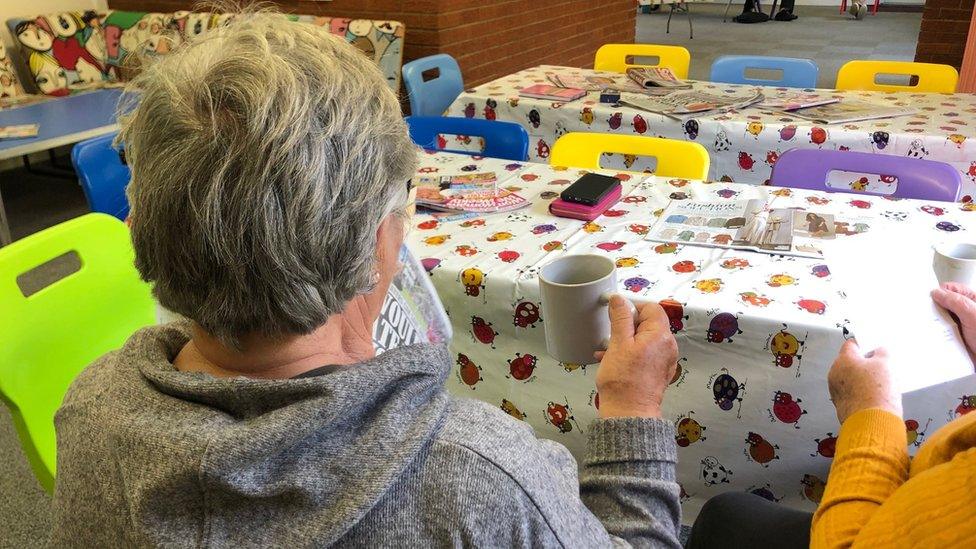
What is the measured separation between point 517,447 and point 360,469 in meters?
0.13

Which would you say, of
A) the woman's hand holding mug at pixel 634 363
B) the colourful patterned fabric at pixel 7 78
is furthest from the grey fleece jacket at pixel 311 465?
the colourful patterned fabric at pixel 7 78

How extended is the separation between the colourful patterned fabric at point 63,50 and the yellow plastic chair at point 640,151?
11.8 feet

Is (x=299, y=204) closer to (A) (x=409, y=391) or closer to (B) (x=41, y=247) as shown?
(A) (x=409, y=391)

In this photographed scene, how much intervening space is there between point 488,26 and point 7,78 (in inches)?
109

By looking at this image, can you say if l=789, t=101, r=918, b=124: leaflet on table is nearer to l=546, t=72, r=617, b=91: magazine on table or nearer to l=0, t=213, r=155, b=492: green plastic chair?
l=546, t=72, r=617, b=91: magazine on table

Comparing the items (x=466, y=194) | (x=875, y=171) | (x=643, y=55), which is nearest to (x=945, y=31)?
(x=643, y=55)

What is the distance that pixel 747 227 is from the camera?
1.48m

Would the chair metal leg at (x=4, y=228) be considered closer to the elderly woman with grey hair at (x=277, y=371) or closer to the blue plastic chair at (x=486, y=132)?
the blue plastic chair at (x=486, y=132)

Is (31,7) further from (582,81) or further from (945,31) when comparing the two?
(945,31)

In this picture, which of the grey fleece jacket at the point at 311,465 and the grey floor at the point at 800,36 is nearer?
the grey fleece jacket at the point at 311,465

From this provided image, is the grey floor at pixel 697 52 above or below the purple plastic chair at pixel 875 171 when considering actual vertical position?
below

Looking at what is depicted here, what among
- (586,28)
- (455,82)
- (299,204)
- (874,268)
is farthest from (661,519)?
(586,28)

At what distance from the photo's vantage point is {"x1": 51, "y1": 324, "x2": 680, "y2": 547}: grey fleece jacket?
0.55m

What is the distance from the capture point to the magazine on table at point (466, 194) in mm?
1682
